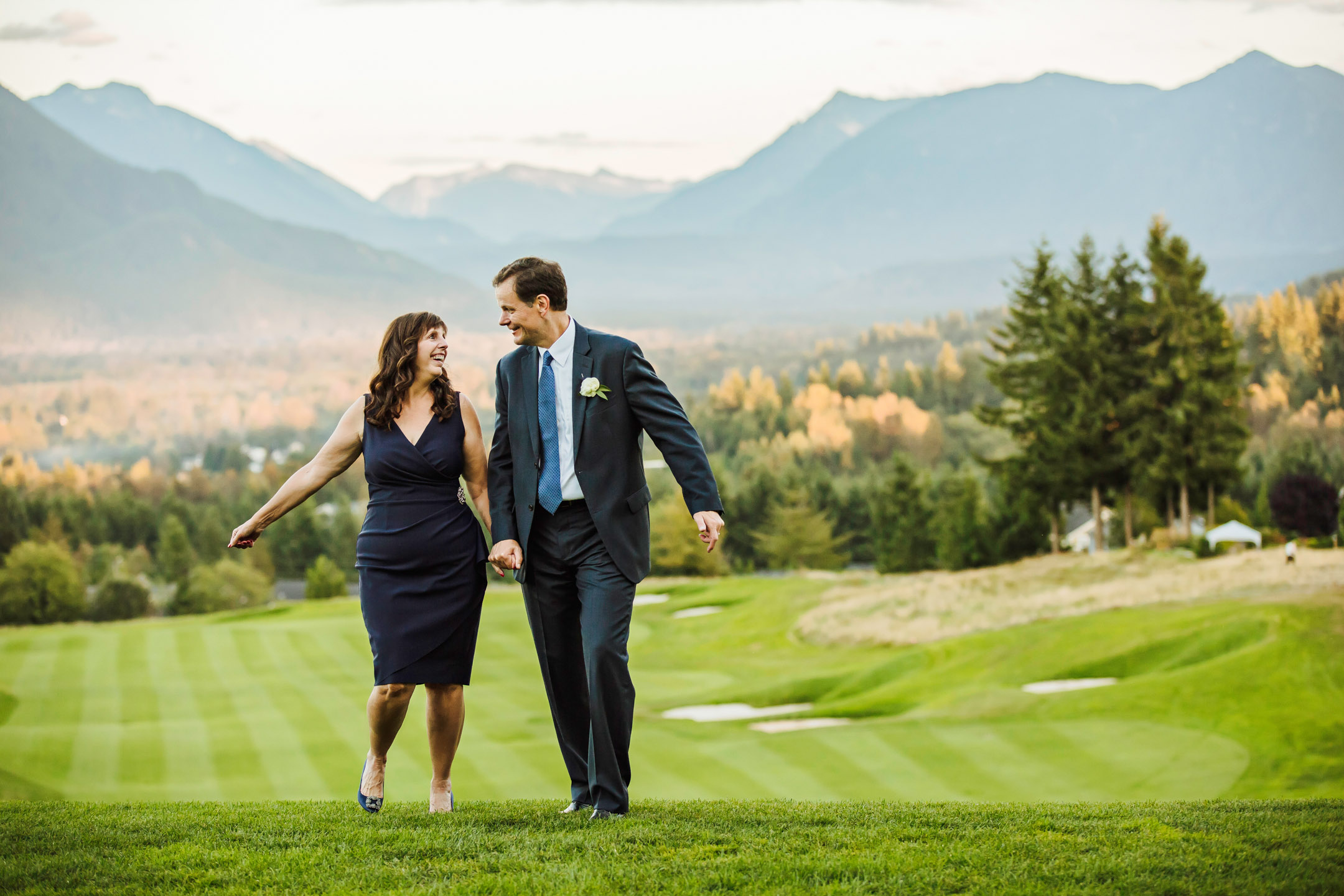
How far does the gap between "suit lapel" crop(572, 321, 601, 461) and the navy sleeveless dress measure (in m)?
0.56

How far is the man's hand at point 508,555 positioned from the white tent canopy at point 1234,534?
111ft

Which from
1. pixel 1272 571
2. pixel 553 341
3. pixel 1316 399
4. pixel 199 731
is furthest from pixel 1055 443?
pixel 1316 399

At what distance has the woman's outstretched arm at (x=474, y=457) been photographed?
5.37 metres

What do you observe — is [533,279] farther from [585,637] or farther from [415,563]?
[585,637]

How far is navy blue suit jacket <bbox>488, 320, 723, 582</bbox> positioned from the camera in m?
5.12

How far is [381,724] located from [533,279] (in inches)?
80.7

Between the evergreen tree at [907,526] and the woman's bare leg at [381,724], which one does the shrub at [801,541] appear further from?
the woman's bare leg at [381,724]

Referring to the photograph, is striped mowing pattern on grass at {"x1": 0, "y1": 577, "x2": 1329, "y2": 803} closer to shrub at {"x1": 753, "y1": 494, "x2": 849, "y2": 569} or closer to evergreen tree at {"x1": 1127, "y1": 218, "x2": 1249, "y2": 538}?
evergreen tree at {"x1": 1127, "y1": 218, "x2": 1249, "y2": 538}

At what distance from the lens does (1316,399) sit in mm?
76625

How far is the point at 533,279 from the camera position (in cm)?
516

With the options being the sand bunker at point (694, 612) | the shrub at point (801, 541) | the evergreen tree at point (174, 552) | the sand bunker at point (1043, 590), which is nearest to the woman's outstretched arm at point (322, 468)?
the sand bunker at point (1043, 590)

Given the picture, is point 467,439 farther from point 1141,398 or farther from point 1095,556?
point 1141,398

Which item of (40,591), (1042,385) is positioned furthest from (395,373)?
(40,591)

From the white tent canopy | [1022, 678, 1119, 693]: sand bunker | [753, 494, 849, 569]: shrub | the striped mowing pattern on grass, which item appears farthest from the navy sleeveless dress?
[753, 494, 849, 569]: shrub
